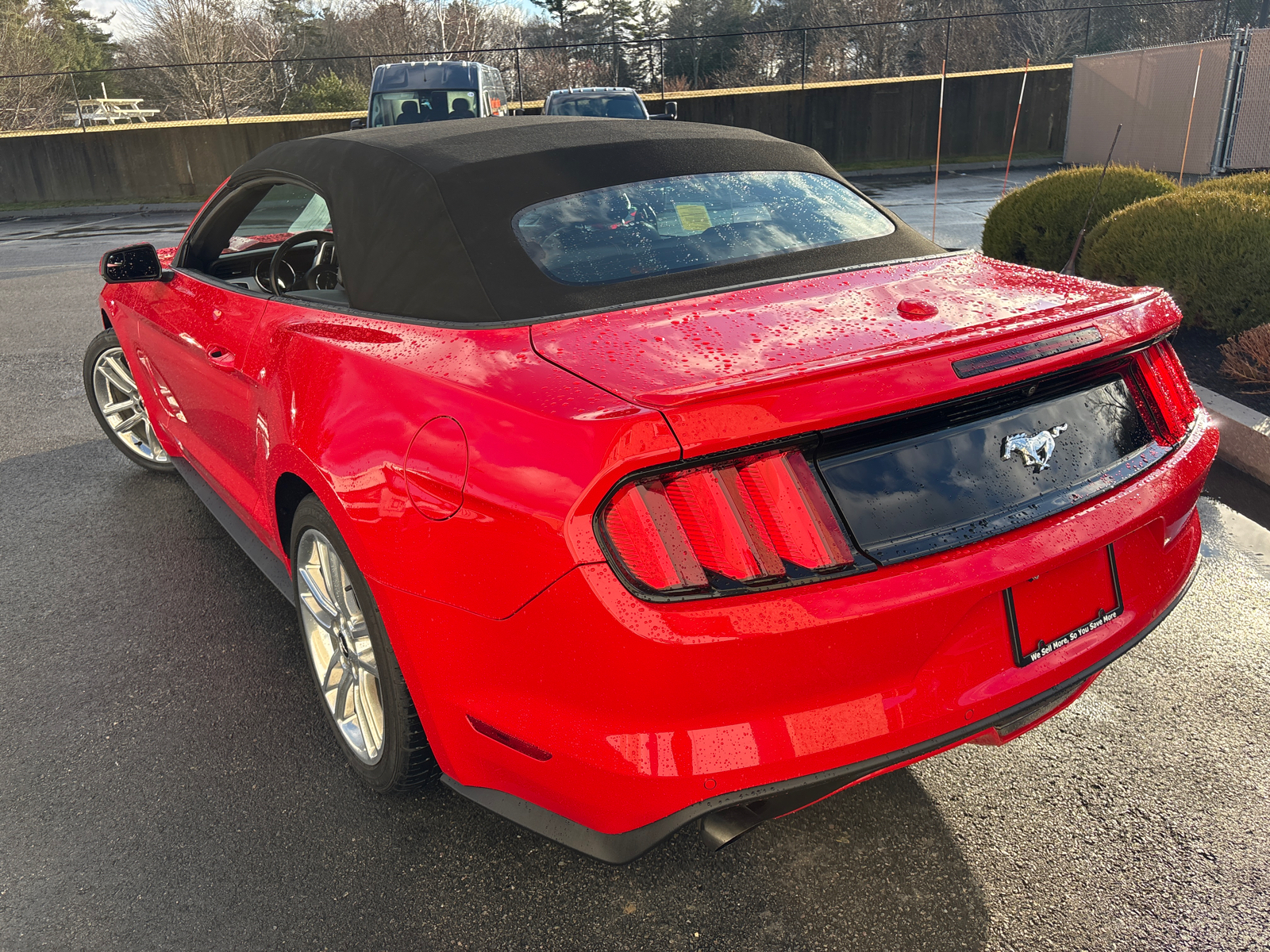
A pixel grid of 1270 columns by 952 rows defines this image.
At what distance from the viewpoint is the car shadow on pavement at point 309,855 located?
2121mm

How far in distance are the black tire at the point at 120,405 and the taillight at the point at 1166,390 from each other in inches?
174

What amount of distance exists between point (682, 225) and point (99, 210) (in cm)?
2360

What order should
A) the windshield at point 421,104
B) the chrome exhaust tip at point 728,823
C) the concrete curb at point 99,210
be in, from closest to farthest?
the chrome exhaust tip at point 728,823 < the windshield at point 421,104 < the concrete curb at point 99,210

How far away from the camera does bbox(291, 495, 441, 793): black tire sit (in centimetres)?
222

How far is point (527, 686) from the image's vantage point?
1.84 m

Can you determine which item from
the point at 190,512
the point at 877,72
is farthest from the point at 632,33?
the point at 190,512

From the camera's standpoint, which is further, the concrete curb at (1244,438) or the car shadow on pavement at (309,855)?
the concrete curb at (1244,438)

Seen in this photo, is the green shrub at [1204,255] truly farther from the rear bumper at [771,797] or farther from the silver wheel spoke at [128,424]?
the silver wheel spoke at [128,424]

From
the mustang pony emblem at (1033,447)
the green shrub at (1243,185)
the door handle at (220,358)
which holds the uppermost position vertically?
the mustang pony emblem at (1033,447)

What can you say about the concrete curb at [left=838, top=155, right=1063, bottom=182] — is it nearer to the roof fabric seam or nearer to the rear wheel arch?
the roof fabric seam

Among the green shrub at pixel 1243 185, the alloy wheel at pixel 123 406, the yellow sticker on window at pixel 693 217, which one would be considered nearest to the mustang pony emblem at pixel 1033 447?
the yellow sticker on window at pixel 693 217

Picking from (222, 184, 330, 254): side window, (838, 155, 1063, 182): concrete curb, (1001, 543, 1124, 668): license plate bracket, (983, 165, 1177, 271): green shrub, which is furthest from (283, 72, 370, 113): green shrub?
(1001, 543, 1124, 668): license plate bracket

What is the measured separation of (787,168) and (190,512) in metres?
3.18

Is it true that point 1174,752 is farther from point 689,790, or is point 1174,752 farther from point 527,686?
point 527,686
